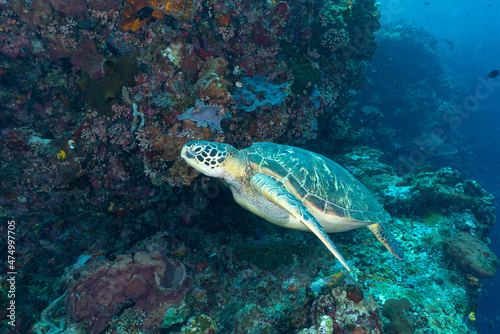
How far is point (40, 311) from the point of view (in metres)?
2.68

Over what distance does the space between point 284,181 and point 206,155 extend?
1223mm

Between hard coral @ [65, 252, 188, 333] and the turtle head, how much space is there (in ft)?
4.60

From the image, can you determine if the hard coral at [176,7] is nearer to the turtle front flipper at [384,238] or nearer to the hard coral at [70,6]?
the hard coral at [70,6]

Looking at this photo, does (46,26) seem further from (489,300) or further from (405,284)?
(489,300)

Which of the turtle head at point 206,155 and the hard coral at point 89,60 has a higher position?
the hard coral at point 89,60

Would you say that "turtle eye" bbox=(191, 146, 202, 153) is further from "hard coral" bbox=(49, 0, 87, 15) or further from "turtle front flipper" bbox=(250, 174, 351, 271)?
"hard coral" bbox=(49, 0, 87, 15)

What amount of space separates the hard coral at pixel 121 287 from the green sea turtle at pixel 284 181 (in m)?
1.47

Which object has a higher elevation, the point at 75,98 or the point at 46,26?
the point at 46,26

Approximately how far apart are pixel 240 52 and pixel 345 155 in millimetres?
5018

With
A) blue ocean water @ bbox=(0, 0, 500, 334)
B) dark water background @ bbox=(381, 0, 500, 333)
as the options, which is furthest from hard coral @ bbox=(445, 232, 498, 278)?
dark water background @ bbox=(381, 0, 500, 333)

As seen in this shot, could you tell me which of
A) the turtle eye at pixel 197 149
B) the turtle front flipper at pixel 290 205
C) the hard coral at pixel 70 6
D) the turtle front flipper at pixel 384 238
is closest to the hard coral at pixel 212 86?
the turtle eye at pixel 197 149

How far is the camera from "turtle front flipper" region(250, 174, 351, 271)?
237 cm

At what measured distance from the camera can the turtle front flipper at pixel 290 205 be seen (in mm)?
2375

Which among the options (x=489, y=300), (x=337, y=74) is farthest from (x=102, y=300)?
(x=489, y=300)
